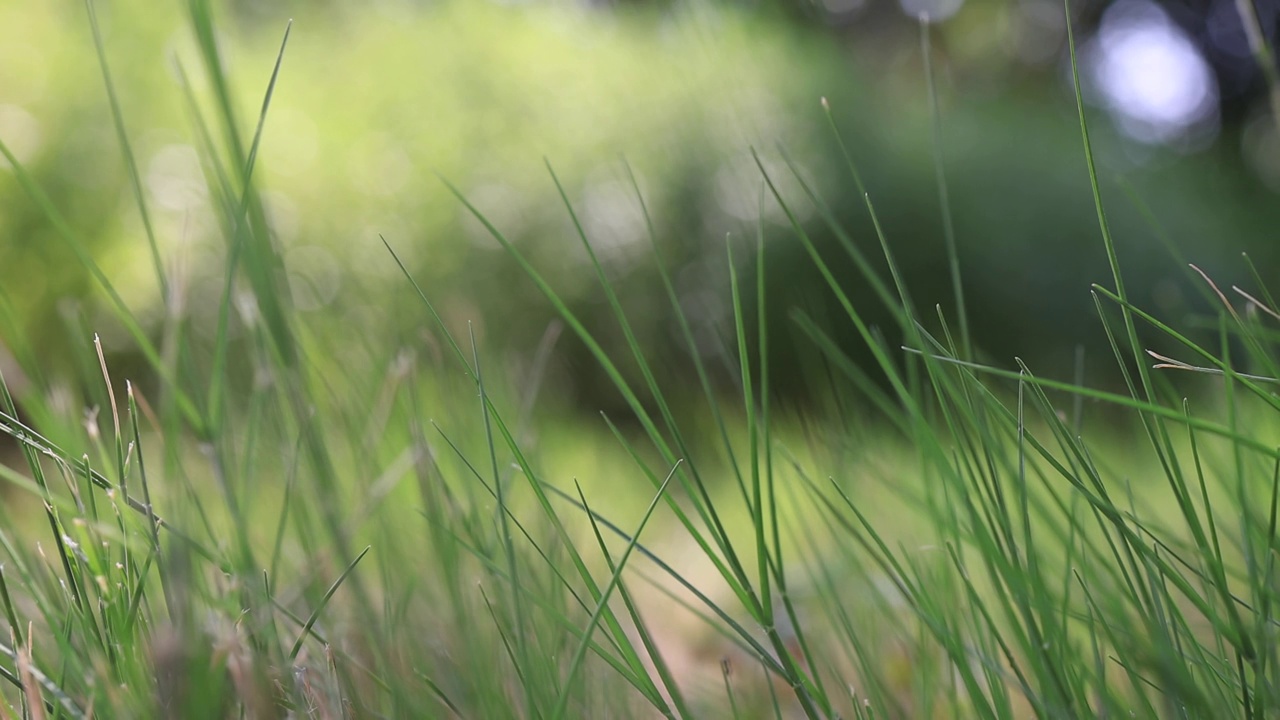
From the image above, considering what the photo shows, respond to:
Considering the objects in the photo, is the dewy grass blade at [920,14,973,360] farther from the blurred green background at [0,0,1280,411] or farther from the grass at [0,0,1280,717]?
the blurred green background at [0,0,1280,411]

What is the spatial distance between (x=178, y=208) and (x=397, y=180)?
0.33 m

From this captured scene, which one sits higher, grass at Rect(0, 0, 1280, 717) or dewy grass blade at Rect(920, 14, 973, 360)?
dewy grass blade at Rect(920, 14, 973, 360)

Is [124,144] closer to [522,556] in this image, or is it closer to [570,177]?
[522,556]

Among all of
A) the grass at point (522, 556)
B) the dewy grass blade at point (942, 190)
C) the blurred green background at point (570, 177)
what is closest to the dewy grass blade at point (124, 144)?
the grass at point (522, 556)

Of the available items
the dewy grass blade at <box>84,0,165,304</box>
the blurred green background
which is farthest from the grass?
the blurred green background

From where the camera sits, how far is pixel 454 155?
1.53 metres

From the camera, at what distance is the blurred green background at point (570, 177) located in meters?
1.30

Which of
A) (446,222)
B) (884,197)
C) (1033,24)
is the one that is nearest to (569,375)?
(446,222)

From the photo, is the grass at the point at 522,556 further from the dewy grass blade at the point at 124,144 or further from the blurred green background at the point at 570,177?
the blurred green background at the point at 570,177

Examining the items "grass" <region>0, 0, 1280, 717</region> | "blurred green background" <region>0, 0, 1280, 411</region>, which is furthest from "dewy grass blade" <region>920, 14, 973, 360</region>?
"blurred green background" <region>0, 0, 1280, 411</region>

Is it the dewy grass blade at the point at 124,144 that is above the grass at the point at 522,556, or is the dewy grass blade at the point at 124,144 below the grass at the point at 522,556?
above

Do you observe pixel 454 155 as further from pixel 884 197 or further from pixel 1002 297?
pixel 1002 297

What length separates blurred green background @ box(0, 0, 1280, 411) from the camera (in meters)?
1.30

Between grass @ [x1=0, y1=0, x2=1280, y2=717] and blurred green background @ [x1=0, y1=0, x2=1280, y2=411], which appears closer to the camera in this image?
grass @ [x1=0, y1=0, x2=1280, y2=717]
